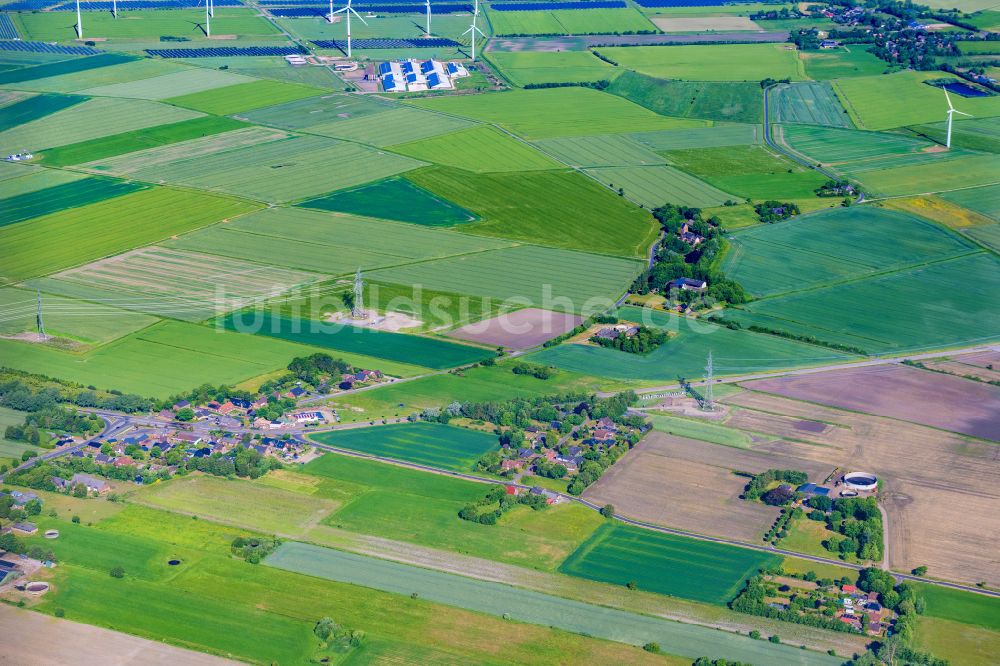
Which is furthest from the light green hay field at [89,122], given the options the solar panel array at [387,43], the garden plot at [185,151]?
the solar panel array at [387,43]

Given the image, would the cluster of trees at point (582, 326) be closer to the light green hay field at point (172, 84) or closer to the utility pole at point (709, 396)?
the utility pole at point (709, 396)

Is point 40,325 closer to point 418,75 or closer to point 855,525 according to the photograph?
point 855,525

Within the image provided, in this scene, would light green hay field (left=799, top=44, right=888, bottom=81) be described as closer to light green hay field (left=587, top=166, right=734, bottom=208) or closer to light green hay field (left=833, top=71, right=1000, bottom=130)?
light green hay field (left=833, top=71, right=1000, bottom=130)

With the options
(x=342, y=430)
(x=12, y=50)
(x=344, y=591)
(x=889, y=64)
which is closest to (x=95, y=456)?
(x=342, y=430)

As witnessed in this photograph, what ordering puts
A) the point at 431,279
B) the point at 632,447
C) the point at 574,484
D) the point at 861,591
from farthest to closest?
the point at 431,279 → the point at 632,447 → the point at 574,484 → the point at 861,591

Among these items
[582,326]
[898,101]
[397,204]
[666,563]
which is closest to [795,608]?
[666,563]

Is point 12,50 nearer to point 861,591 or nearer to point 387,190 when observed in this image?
point 387,190

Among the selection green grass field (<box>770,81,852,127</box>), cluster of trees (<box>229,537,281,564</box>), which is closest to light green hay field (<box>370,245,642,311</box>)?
cluster of trees (<box>229,537,281,564</box>)
